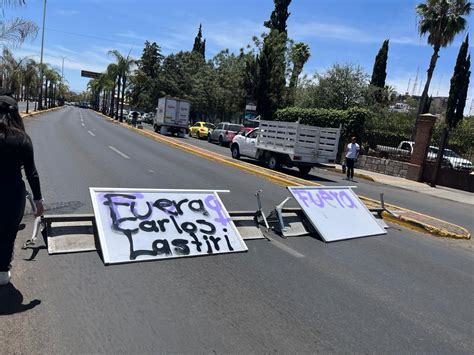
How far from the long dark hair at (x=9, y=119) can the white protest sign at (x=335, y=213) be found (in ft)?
15.1

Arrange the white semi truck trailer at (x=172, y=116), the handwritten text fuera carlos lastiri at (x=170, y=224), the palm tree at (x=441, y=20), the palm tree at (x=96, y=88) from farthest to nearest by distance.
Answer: the palm tree at (x=96, y=88), the white semi truck trailer at (x=172, y=116), the palm tree at (x=441, y=20), the handwritten text fuera carlos lastiri at (x=170, y=224)

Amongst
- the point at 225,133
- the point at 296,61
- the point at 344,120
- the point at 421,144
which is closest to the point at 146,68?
the point at 296,61

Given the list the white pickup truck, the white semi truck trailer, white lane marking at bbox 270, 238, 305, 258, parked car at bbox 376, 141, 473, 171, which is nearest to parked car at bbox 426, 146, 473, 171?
parked car at bbox 376, 141, 473, 171

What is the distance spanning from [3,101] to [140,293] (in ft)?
7.16

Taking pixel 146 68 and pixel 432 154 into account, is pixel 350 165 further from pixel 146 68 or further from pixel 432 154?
pixel 146 68

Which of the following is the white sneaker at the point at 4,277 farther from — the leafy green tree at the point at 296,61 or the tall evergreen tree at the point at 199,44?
the tall evergreen tree at the point at 199,44

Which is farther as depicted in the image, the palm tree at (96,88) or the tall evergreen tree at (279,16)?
the palm tree at (96,88)

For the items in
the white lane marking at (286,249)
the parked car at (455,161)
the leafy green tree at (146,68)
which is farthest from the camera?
the leafy green tree at (146,68)

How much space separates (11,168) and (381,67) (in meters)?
50.4

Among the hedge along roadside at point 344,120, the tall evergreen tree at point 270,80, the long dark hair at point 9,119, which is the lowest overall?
the long dark hair at point 9,119

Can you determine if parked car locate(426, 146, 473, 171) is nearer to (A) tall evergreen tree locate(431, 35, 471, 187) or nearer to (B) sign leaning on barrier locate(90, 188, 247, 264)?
(B) sign leaning on barrier locate(90, 188, 247, 264)

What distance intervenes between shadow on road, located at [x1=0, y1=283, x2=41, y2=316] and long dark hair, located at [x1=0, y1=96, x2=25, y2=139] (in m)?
1.47

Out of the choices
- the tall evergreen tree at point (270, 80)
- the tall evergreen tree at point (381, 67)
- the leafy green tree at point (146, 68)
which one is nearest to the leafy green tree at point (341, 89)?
the tall evergreen tree at point (270, 80)

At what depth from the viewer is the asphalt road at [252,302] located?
11.9 feet
